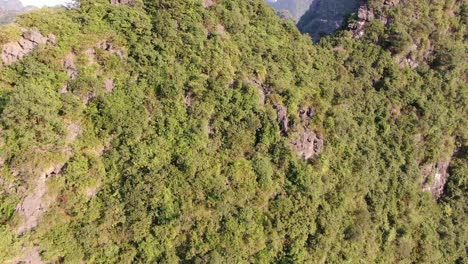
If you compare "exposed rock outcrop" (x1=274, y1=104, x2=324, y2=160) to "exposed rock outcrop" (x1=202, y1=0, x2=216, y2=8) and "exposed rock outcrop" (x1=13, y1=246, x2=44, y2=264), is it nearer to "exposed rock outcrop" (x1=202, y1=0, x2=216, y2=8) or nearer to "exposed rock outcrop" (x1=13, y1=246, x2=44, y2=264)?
"exposed rock outcrop" (x1=202, y1=0, x2=216, y2=8)

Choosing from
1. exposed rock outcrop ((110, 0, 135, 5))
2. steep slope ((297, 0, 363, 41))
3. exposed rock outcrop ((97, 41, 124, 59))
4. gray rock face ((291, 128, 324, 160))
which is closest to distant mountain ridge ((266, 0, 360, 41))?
steep slope ((297, 0, 363, 41))

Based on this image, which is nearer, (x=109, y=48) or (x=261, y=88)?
(x=109, y=48)

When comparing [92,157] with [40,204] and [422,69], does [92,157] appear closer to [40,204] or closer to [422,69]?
[40,204]

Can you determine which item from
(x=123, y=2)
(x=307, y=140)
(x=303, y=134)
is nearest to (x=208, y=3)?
(x=123, y=2)

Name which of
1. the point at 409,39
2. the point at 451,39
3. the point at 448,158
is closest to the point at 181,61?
the point at 409,39

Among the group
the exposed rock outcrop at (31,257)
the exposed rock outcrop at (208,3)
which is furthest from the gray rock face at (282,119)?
the exposed rock outcrop at (31,257)

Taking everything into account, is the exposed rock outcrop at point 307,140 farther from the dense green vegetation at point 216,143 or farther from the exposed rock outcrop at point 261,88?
the exposed rock outcrop at point 261,88

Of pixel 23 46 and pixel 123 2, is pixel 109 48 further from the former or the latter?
pixel 23 46
